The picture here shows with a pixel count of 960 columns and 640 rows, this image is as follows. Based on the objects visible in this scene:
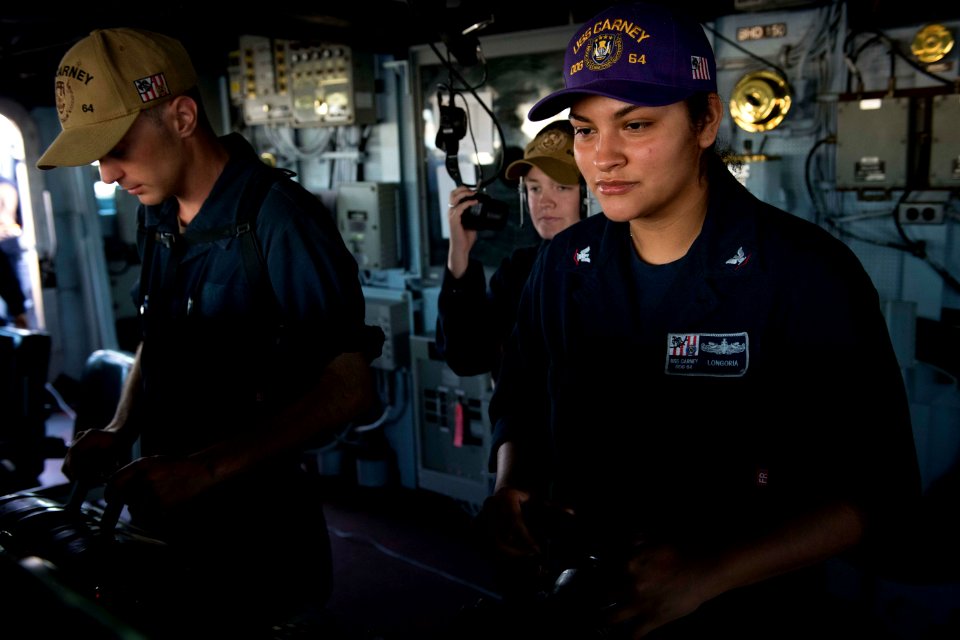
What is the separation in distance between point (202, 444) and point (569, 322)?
0.97 metres

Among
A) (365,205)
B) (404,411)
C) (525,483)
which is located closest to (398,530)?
(404,411)

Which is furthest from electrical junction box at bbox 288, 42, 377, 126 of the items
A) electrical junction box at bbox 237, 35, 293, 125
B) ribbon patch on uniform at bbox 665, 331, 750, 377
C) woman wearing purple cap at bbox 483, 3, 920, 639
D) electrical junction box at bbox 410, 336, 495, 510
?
ribbon patch on uniform at bbox 665, 331, 750, 377

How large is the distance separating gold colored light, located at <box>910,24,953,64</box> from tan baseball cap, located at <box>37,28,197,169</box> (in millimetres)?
3041

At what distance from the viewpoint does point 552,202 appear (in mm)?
2828

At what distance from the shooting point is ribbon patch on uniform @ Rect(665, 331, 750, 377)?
1.42 m

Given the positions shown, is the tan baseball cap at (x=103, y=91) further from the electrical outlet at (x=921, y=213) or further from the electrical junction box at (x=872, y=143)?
the electrical outlet at (x=921, y=213)

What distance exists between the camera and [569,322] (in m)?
1.65

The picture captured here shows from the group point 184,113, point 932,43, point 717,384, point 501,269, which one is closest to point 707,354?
point 717,384

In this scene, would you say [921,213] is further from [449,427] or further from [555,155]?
[449,427]

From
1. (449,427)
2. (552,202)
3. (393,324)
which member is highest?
(552,202)

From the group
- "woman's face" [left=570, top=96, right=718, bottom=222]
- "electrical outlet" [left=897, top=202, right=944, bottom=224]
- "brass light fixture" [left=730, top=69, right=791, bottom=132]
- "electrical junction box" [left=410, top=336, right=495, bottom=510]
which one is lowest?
"electrical junction box" [left=410, top=336, right=495, bottom=510]

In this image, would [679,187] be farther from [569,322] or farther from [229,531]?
[229,531]

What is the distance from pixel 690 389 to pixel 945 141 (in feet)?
8.53

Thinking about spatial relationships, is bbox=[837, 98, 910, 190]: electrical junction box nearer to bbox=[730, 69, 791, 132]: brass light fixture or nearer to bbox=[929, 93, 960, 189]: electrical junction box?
bbox=[929, 93, 960, 189]: electrical junction box
